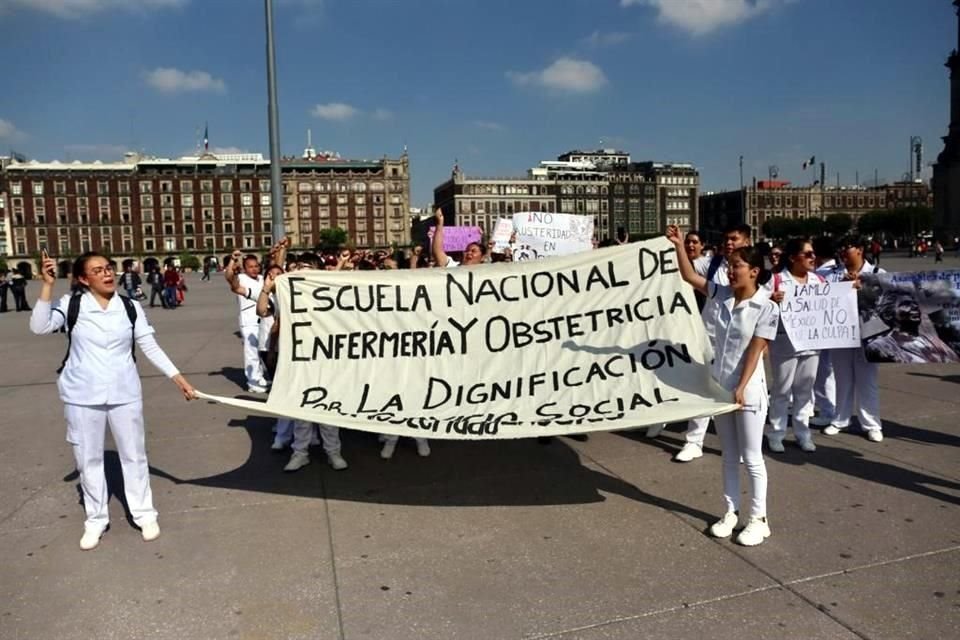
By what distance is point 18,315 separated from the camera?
23625 mm

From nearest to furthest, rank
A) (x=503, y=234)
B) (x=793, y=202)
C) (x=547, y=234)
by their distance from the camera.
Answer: (x=547, y=234) → (x=503, y=234) → (x=793, y=202)

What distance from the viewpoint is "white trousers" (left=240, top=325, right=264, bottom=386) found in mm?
9023

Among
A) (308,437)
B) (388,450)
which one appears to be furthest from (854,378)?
(308,437)

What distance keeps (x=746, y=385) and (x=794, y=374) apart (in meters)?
2.38

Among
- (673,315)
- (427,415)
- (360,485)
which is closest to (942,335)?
(673,315)

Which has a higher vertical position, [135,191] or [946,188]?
[135,191]

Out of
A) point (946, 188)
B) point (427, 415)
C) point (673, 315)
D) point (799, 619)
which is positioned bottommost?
point (799, 619)

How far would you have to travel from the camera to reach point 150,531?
4.34m

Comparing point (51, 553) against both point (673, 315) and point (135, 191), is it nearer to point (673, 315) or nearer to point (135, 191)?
point (673, 315)

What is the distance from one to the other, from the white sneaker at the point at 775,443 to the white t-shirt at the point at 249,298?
5.61 meters

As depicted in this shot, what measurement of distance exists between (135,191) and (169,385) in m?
135

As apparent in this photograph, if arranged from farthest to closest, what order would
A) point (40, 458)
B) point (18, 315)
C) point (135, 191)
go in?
point (135, 191) → point (18, 315) → point (40, 458)

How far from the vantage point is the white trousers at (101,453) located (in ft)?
13.8

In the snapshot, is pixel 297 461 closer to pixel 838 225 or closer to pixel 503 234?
pixel 503 234
